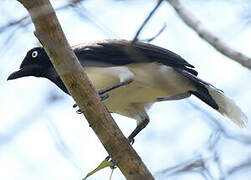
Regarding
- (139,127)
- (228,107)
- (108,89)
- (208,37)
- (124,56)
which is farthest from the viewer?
(139,127)

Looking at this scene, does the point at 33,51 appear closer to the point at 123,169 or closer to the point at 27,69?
the point at 27,69

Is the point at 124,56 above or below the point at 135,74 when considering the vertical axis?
above

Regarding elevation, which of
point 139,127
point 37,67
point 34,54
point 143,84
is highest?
point 34,54

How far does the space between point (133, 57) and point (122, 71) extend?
0.18 m

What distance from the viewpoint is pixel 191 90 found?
571 centimetres

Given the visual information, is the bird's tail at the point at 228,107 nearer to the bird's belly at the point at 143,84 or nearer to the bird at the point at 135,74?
the bird at the point at 135,74

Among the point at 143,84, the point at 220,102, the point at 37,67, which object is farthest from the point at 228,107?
the point at 37,67

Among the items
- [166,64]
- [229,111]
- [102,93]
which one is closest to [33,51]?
[102,93]

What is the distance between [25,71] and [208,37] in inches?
105

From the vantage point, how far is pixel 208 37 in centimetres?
371

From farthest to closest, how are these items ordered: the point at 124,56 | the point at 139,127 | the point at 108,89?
1. the point at 139,127
2. the point at 124,56
3. the point at 108,89

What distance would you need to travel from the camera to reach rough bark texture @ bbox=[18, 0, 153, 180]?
3850 millimetres

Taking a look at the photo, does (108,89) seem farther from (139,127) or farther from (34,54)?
(34,54)

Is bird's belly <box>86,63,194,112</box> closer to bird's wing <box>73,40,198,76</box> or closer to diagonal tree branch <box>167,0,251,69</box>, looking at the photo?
bird's wing <box>73,40,198,76</box>
